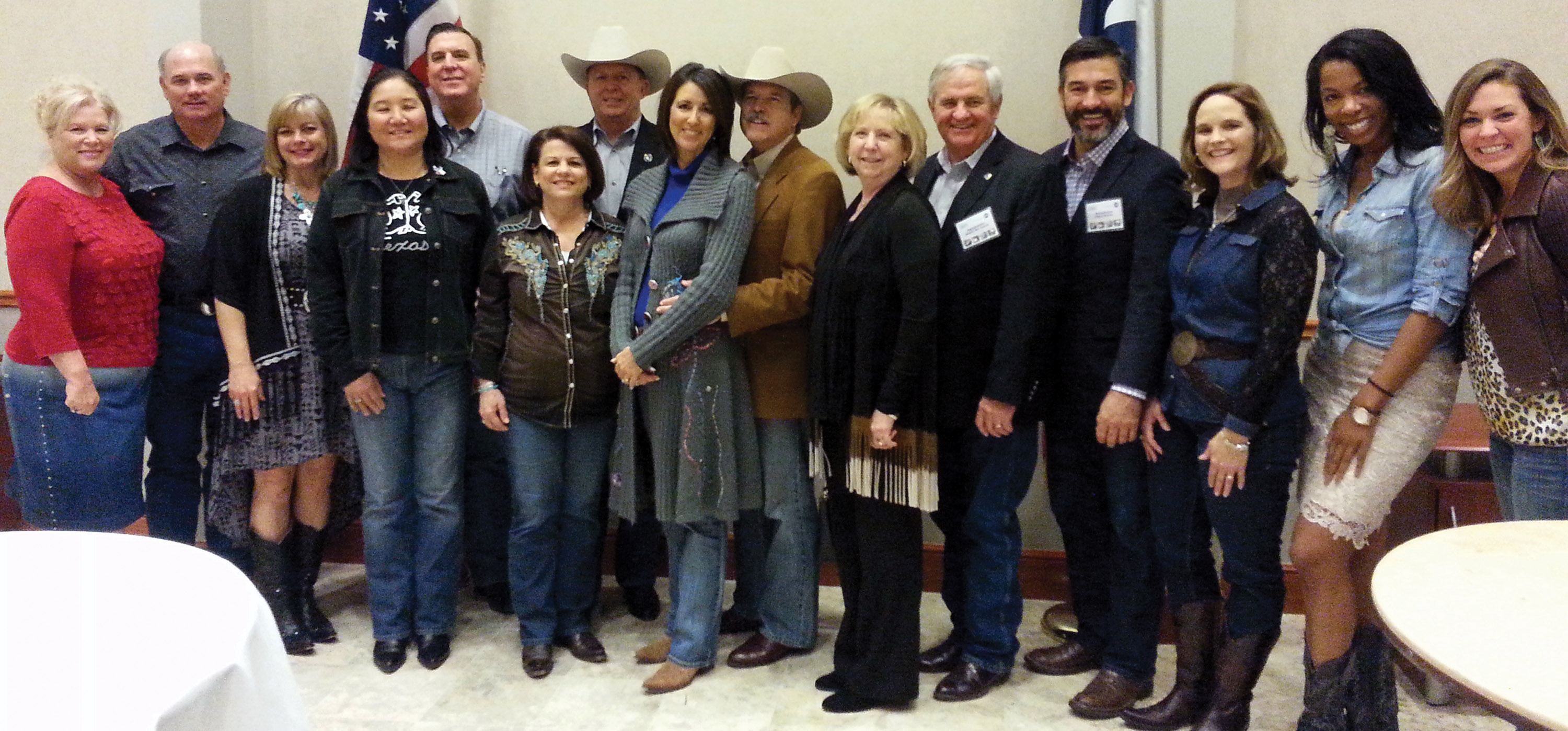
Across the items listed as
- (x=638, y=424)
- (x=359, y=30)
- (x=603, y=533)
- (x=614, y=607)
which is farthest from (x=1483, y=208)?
(x=359, y=30)

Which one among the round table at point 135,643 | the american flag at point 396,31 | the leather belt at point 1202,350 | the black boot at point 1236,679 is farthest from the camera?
the american flag at point 396,31

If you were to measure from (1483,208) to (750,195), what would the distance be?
1469 mm

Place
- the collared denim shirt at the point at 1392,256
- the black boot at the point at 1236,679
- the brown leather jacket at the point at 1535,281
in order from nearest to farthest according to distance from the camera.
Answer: the brown leather jacket at the point at 1535,281
the collared denim shirt at the point at 1392,256
the black boot at the point at 1236,679

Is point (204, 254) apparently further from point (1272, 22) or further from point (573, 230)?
point (1272, 22)

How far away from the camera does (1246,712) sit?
2422 millimetres

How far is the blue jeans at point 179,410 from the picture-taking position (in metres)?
2.99

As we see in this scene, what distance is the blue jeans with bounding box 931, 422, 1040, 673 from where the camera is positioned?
263 cm

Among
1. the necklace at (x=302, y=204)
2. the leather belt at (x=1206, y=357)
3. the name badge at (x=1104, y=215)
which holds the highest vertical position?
the necklace at (x=302, y=204)

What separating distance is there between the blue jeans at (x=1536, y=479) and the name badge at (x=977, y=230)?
41.0 inches

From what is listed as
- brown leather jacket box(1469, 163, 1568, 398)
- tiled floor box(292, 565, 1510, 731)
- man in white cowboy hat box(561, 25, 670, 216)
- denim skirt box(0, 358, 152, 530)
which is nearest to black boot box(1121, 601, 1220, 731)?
tiled floor box(292, 565, 1510, 731)

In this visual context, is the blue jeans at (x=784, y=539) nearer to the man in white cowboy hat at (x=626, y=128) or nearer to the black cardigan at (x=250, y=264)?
the man in white cowboy hat at (x=626, y=128)

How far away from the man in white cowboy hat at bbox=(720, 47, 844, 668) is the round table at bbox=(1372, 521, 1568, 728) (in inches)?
56.9

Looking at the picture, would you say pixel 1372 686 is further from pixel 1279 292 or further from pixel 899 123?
pixel 899 123

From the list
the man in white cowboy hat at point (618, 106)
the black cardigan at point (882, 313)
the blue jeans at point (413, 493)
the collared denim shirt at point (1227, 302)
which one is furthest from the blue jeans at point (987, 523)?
the blue jeans at point (413, 493)
